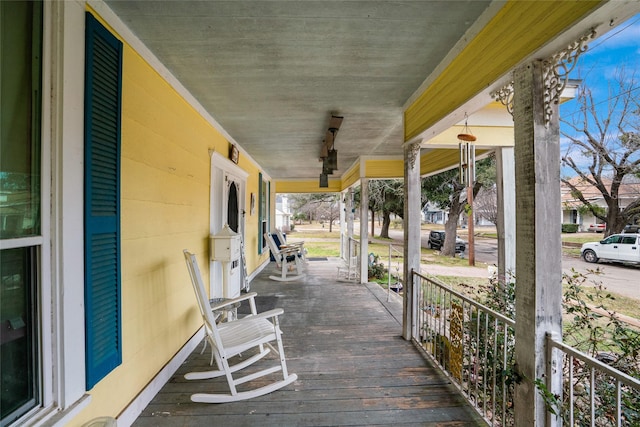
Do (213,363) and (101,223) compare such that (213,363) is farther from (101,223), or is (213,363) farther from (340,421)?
(101,223)

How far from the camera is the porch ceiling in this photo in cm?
156

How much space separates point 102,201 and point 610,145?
17.2 ft

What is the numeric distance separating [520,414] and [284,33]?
2.44m

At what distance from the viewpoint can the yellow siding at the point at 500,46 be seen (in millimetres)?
1177

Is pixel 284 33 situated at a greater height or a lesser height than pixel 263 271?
greater

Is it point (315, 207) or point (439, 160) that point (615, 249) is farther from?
point (315, 207)

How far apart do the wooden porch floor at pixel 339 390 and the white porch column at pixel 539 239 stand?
0.70 m

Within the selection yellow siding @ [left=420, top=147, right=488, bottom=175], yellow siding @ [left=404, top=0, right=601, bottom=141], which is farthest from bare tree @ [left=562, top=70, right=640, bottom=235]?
yellow siding @ [left=404, top=0, right=601, bottom=141]

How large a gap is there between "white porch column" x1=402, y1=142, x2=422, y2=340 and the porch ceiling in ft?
1.89

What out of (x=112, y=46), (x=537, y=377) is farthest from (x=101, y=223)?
(x=537, y=377)

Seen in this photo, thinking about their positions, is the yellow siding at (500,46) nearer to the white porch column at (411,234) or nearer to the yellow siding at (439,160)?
the white porch column at (411,234)

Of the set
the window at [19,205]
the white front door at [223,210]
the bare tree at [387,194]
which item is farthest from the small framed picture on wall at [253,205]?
the bare tree at [387,194]

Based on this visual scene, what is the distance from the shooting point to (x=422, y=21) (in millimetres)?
1651

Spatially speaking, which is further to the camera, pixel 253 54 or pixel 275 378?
pixel 275 378
